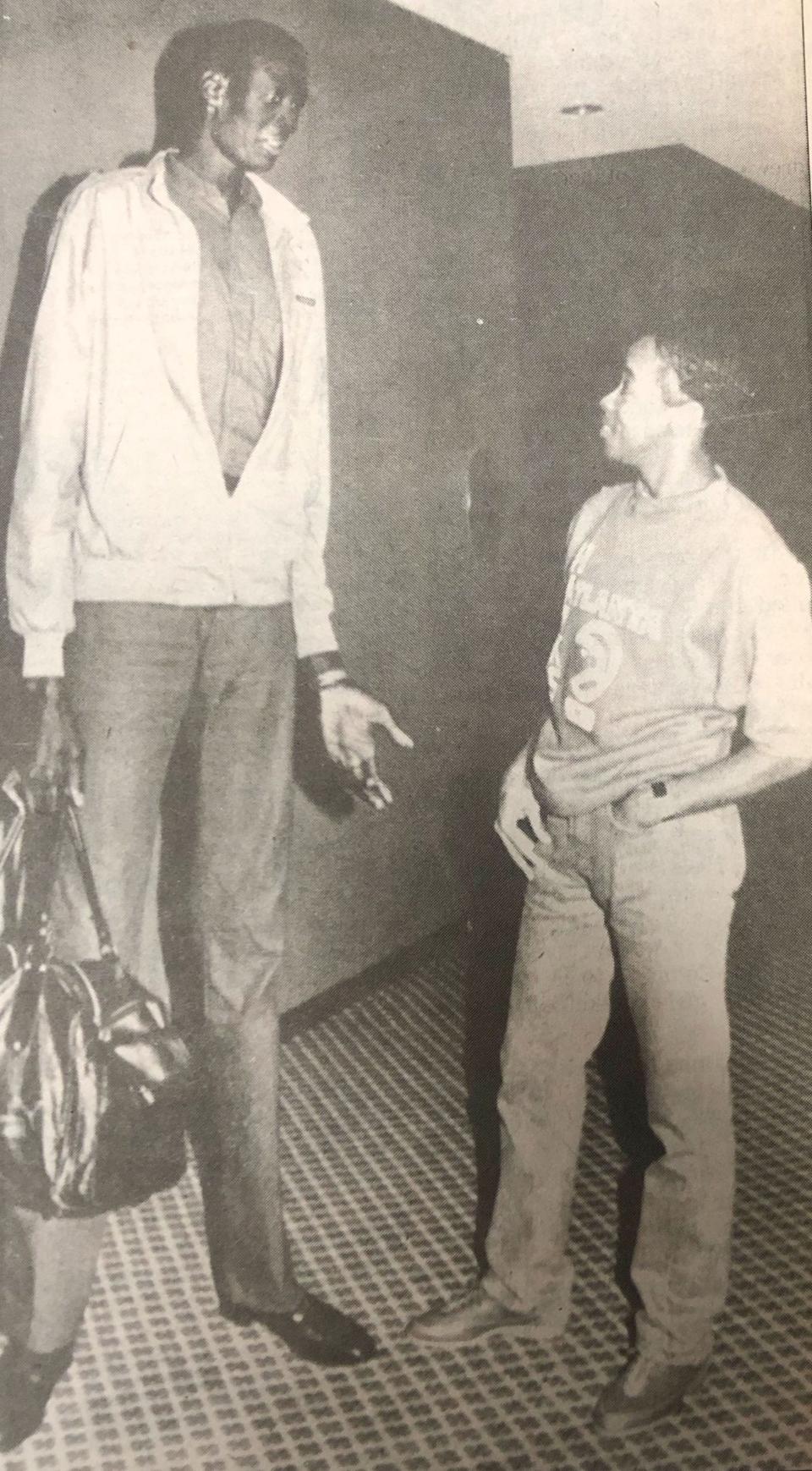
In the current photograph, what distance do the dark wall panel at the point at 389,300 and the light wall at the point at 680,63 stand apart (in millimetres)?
55

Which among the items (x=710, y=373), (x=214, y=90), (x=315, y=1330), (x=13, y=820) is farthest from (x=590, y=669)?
(x=315, y=1330)

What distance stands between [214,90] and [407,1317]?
1.54 meters

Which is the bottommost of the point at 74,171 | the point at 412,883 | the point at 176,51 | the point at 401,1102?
the point at 401,1102

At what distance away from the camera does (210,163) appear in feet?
5.16

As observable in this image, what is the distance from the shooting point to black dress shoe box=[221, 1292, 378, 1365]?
1708mm

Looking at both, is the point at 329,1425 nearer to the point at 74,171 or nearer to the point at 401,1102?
the point at 401,1102

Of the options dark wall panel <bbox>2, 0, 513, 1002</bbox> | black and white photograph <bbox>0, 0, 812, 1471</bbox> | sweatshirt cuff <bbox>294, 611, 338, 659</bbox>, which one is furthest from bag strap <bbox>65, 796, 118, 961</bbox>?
sweatshirt cuff <bbox>294, 611, 338, 659</bbox>

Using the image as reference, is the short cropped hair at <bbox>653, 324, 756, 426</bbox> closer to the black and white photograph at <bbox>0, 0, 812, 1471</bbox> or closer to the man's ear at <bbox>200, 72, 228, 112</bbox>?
the black and white photograph at <bbox>0, 0, 812, 1471</bbox>

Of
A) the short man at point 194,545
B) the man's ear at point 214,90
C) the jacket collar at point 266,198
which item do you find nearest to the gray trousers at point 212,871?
the short man at point 194,545

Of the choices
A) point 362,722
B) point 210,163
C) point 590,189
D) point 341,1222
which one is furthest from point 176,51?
point 341,1222

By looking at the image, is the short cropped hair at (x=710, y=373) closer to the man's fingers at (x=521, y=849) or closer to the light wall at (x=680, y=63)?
the light wall at (x=680, y=63)

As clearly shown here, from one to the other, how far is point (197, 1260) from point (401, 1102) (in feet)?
1.51

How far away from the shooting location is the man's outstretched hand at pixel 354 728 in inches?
69.6

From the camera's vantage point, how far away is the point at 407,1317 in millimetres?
1772
